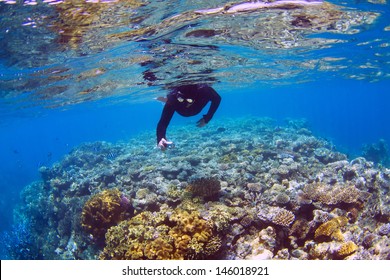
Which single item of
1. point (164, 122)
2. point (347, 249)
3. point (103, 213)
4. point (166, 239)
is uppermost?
point (164, 122)

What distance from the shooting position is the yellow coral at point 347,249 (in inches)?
220

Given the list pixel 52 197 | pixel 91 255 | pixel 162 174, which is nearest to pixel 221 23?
pixel 162 174

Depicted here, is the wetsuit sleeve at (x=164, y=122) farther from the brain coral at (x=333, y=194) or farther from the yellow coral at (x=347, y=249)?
the yellow coral at (x=347, y=249)

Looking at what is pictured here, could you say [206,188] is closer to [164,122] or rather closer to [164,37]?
[164,122]

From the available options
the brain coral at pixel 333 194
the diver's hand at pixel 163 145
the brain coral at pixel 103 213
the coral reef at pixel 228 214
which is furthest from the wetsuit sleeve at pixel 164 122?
the brain coral at pixel 333 194

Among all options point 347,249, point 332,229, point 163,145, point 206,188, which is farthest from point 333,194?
point 163,145

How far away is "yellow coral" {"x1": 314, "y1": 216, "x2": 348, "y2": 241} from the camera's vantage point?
6.15 metres

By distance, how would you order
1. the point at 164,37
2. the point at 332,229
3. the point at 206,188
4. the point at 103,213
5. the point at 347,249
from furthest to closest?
the point at 164,37 < the point at 103,213 < the point at 206,188 < the point at 332,229 < the point at 347,249

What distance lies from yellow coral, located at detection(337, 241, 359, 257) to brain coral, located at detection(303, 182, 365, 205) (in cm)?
204

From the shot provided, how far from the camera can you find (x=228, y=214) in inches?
273

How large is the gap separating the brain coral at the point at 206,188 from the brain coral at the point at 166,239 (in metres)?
A: 1.45

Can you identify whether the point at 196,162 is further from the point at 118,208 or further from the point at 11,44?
the point at 11,44

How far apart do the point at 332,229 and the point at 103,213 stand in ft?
22.4

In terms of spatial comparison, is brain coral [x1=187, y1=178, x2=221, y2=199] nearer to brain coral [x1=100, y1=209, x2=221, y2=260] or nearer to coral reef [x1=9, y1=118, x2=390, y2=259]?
coral reef [x1=9, y1=118, x2=390, y2=259]
